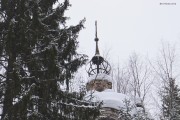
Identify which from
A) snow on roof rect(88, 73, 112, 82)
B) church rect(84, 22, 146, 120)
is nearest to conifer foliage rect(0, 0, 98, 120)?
church rect(84, 22, 146, 120)

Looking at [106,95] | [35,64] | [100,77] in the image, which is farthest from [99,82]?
[35,64]

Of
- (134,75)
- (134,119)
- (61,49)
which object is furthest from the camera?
(134,75)

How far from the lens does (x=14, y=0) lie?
11.0 meters

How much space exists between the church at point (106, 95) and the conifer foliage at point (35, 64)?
17.3 ft

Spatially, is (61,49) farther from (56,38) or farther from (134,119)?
(134,119)

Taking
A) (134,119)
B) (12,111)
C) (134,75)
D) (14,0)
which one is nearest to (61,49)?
(14,0)

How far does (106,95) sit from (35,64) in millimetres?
9800

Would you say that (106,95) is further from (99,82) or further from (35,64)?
(35,64)

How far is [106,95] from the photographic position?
64.7ft

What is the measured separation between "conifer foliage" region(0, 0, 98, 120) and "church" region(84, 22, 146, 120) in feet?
17.3

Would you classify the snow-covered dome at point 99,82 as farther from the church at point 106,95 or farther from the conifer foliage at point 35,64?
the conifer foliage at point 35,64

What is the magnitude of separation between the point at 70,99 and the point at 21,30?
2.48 metres

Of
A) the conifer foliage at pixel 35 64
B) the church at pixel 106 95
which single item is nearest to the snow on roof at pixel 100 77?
Result: the church at pixel 106 95

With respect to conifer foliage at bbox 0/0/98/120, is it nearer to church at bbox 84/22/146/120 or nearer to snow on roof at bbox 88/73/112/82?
church at bbox 84/22/146/120
